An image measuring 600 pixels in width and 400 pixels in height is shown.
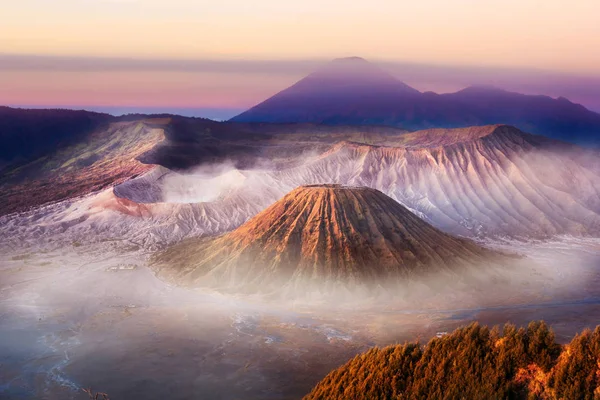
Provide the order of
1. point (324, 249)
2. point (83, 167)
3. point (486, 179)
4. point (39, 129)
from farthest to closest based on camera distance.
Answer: point (39, 129), point (83, 167), point (486, 179), point (324, 249)

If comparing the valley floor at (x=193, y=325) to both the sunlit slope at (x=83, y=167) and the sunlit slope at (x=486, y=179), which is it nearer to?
the sunlit slope at (x=486, y=179)

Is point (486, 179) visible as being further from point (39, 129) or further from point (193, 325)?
point (39, 129)

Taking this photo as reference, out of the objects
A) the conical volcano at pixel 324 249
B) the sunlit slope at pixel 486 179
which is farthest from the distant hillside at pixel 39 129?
the conical volcano at pixel 324 249

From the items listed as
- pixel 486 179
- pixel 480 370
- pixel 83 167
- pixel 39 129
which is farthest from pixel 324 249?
pixel 39 129

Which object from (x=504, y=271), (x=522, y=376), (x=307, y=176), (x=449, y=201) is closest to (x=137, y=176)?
(x=307, y=176)

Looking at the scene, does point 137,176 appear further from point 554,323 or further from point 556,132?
point 556,132

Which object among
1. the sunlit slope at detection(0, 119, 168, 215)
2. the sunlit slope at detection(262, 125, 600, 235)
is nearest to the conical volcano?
the sunlit slope at detection(262, 125, 600, 235)

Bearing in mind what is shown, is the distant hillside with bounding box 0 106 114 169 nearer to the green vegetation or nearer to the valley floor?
the valley floor
